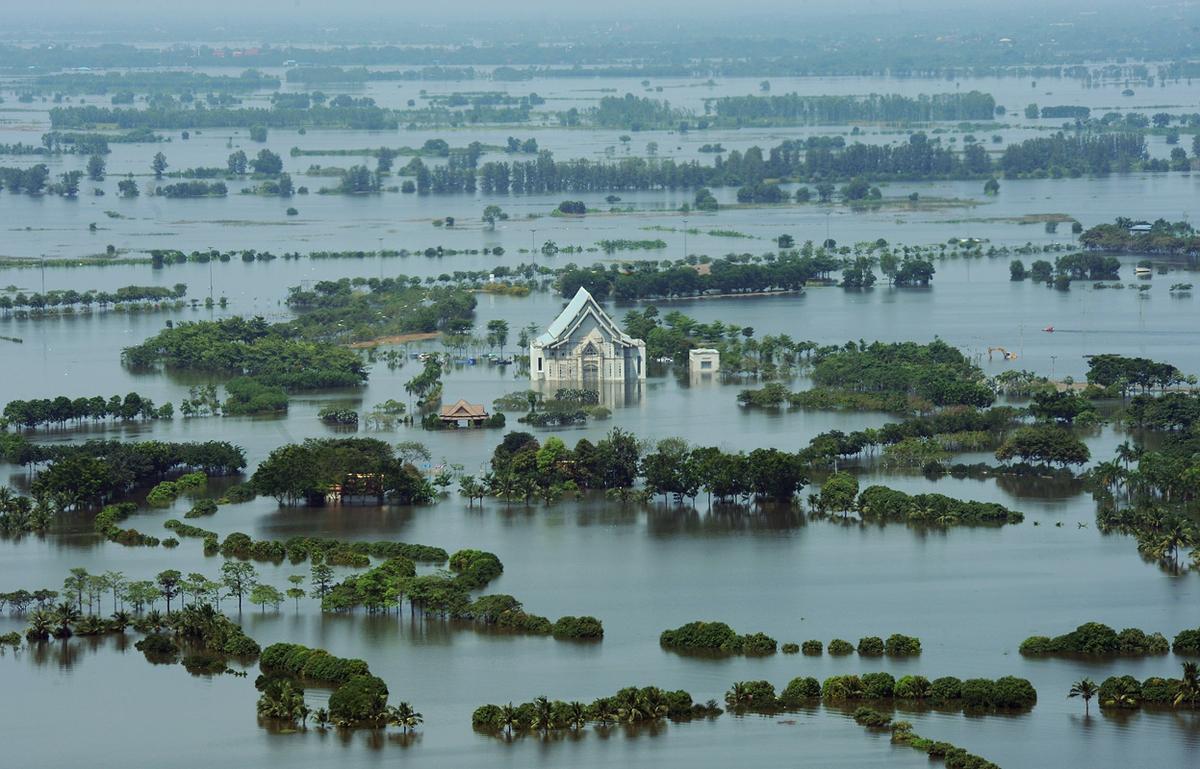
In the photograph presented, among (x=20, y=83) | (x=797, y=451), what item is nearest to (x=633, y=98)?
(x=20, y=83)

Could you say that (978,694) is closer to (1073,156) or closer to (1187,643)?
(1187,643)

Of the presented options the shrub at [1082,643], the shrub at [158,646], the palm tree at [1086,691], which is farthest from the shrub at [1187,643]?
the shrub at [158,646]

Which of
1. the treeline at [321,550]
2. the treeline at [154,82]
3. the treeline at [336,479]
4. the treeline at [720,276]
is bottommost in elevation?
the treeline at [321,550]

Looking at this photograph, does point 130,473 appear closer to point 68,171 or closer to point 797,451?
point 797,451

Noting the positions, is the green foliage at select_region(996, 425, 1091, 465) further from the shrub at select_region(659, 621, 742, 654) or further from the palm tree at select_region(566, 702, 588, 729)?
the palm tree at select_region(566, 702, 588, 729)

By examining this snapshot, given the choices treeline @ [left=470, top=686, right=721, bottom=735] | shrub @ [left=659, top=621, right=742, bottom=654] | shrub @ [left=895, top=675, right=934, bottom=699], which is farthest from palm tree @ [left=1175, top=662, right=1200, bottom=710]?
shrub @ [left=659, top=621, right=742, bottom=654]

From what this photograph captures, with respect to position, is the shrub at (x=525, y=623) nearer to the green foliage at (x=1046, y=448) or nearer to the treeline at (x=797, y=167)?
the green foliage at (x=1046, y=448)
